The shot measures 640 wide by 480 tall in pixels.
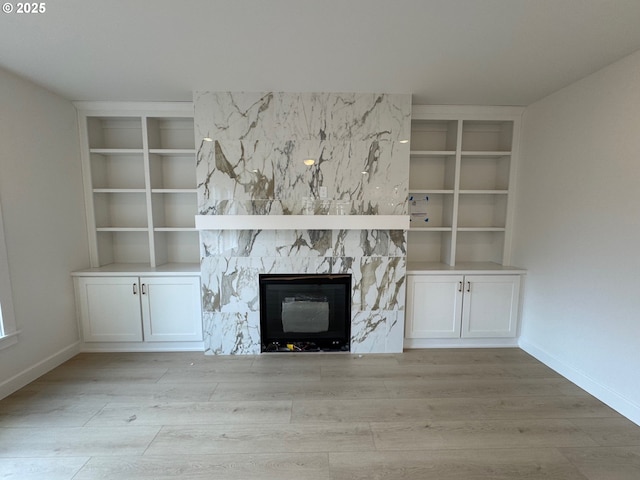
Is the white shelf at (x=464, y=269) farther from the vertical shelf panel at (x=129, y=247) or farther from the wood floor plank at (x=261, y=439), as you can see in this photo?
the vertical shelf panel at (x=129, y=247)

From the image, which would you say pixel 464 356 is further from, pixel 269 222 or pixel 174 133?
pixel 174 133

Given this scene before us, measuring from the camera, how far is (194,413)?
2.06 metres

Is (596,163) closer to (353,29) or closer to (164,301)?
(353,29)

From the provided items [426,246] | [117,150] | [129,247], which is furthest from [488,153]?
[129,247]

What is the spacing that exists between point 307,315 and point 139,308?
1.74 meters

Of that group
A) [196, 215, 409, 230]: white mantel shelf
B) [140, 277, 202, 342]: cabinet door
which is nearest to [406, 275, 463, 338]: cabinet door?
[196, 215, 409, 230]: white mantel shelf

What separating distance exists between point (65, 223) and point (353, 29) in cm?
316

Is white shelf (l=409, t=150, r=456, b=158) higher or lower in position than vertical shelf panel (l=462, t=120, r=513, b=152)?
lower

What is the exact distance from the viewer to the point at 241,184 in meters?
2.81

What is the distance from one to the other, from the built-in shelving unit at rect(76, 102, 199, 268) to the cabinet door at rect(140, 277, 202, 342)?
0.39 m

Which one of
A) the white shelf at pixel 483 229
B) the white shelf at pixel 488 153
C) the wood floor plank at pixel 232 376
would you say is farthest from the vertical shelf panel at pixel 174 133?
the white shelf at pixel 483 229

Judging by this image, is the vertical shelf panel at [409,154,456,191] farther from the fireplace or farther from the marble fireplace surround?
the fireplace

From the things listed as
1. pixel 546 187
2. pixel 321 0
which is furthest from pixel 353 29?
pixel 546 187

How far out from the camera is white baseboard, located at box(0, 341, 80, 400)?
88.7 inches
